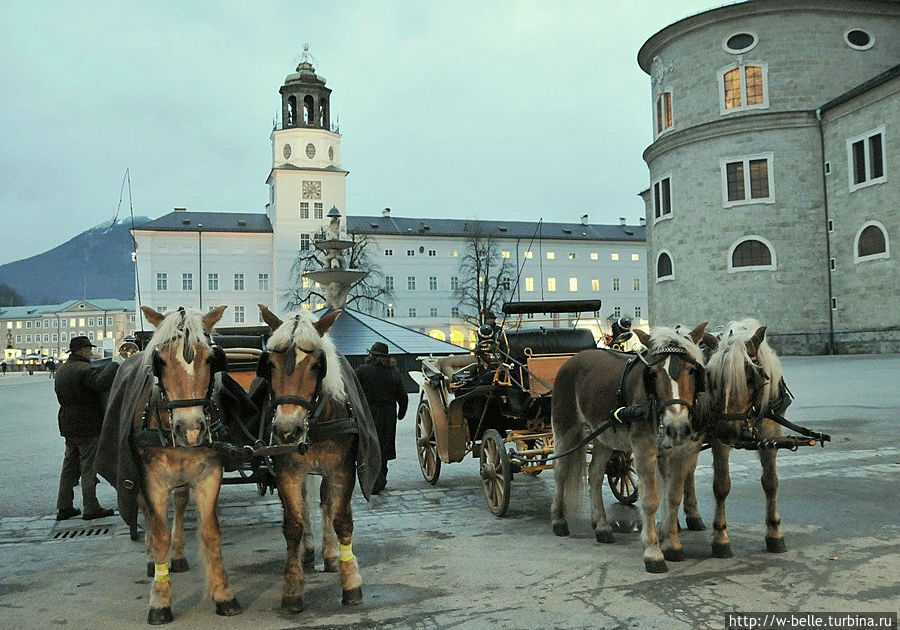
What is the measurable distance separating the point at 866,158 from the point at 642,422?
3400 cm

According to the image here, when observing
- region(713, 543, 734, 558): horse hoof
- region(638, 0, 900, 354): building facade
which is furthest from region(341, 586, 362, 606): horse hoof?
region(638, 0, 900, 354): building facade

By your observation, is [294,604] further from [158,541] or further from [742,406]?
[742,406]

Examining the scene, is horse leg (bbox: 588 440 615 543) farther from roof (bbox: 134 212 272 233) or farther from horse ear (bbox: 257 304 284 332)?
roof (bbox: 134 212 272 233)

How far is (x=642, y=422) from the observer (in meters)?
5.89

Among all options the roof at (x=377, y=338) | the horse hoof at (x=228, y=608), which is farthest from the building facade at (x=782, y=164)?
the horse hoof at (x=228, y=608)

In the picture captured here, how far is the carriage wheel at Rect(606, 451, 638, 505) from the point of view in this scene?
812 cm

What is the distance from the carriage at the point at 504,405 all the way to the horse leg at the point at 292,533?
2911 mm

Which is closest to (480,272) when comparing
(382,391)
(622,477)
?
(382,391)

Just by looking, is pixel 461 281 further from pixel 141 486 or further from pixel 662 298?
pixel 141 486

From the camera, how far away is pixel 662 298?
4156 centimetres

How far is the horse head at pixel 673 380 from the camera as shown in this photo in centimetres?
539

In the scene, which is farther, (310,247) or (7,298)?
(7,298)

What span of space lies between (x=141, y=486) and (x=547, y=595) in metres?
2.79

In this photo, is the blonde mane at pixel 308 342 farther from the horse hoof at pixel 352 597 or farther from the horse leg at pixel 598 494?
the horse leg at pixel 598 494
